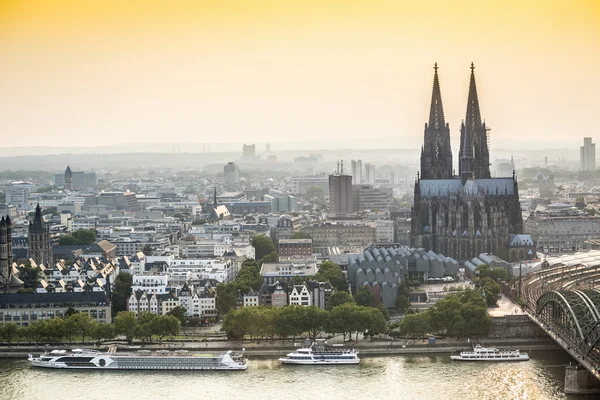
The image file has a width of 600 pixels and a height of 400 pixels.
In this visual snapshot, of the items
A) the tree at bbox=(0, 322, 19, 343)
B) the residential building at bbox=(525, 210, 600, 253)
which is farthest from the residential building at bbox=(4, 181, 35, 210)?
the tree at bbox=(0, 322, 19, 343)

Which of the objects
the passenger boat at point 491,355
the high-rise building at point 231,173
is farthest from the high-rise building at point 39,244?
the high-rise building at point 231,173

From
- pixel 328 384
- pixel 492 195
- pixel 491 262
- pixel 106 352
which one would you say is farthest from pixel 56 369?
pixel 492 195

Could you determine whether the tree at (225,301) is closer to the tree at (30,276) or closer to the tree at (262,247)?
the tree at (30,276)

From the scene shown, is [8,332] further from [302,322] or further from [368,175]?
[368,175]

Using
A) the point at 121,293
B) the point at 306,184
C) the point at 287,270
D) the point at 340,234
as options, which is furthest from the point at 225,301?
the point at 306,184

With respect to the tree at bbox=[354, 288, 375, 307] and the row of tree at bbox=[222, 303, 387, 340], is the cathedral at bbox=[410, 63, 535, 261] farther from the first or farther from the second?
the row of tree at bbox=[222, 303, 387, 340]

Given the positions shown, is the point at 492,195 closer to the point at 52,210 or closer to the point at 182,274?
the point at 182,274
